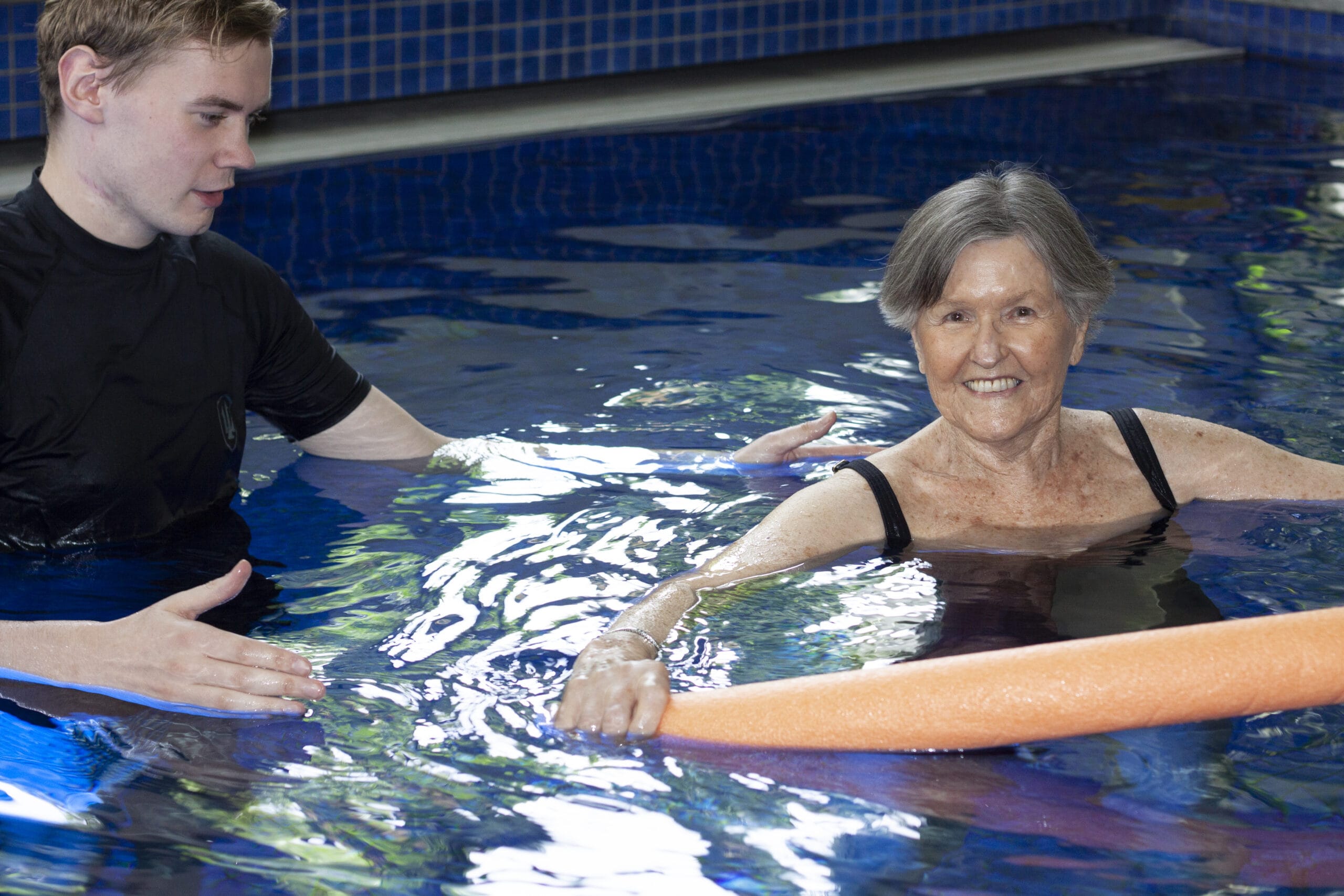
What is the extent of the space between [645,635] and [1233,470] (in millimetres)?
1364

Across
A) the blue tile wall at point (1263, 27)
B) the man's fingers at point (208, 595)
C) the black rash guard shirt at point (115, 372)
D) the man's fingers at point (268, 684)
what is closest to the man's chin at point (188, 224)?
the black rash guard shirt at point (115, 372)

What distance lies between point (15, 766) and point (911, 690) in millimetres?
1482

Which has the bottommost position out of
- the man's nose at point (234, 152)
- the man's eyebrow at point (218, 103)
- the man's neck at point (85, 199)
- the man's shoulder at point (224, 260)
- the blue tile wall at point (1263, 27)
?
the man's shoulder at point (224, 260)

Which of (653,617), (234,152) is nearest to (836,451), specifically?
(653,617)

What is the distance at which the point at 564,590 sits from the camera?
3305mm

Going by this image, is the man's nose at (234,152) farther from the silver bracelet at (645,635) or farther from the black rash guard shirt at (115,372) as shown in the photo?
the silver bracelet at (645,635)

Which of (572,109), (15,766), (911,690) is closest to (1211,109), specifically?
(572,109)

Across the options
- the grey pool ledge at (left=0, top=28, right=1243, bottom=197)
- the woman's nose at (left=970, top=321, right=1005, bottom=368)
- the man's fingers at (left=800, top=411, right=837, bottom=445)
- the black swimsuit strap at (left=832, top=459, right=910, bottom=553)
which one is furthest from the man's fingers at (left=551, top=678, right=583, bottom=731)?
the grey pool ledge at (left=0, top=28, right=1243, bottom=197)

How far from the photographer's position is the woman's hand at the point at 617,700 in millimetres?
2504

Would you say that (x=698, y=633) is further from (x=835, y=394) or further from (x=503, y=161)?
(x=503, y=161)

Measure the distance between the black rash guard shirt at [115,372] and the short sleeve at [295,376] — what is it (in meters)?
0.02

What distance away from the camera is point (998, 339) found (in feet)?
9.64

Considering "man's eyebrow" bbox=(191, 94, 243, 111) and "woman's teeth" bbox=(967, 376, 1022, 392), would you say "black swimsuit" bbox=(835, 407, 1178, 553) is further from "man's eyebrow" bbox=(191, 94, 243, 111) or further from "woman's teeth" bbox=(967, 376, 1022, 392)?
"man's eyebrow" bbox=(191, 94, 243, 111)

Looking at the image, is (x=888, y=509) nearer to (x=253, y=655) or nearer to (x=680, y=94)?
(x=253, y=655)
